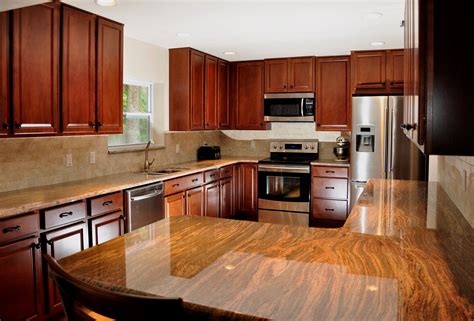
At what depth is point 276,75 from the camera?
19.4ft

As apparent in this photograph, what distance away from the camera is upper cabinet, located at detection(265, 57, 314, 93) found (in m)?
5.73

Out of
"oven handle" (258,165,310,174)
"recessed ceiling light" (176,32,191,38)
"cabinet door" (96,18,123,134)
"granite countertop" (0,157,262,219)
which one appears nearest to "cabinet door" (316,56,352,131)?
"oven handle" (258,165,310,174)

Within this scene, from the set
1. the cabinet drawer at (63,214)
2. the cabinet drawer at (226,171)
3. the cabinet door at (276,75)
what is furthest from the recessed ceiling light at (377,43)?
the cabinet drawer at (63,214)

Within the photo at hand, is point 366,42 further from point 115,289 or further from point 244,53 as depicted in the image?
point 115,289

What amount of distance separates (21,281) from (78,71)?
162 centimetres

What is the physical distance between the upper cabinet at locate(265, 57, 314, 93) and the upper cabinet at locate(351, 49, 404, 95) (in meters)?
0.62

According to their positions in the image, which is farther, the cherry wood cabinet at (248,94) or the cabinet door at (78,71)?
the cherry wood cabinet at (248,94)

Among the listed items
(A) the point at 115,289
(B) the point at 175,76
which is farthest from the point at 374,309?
(B) the point at 175,76

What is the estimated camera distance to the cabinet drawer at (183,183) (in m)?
4.24

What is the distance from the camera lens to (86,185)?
Answer: 352 cm

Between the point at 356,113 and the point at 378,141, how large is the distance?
1.37 feet

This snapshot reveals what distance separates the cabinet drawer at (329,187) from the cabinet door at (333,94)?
716 millimetres

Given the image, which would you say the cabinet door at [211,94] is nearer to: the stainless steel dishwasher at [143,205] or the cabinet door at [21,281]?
the stainless steel dishwasher at [143,205]

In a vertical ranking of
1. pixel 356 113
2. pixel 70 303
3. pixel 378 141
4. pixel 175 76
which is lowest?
pixel 70 303
